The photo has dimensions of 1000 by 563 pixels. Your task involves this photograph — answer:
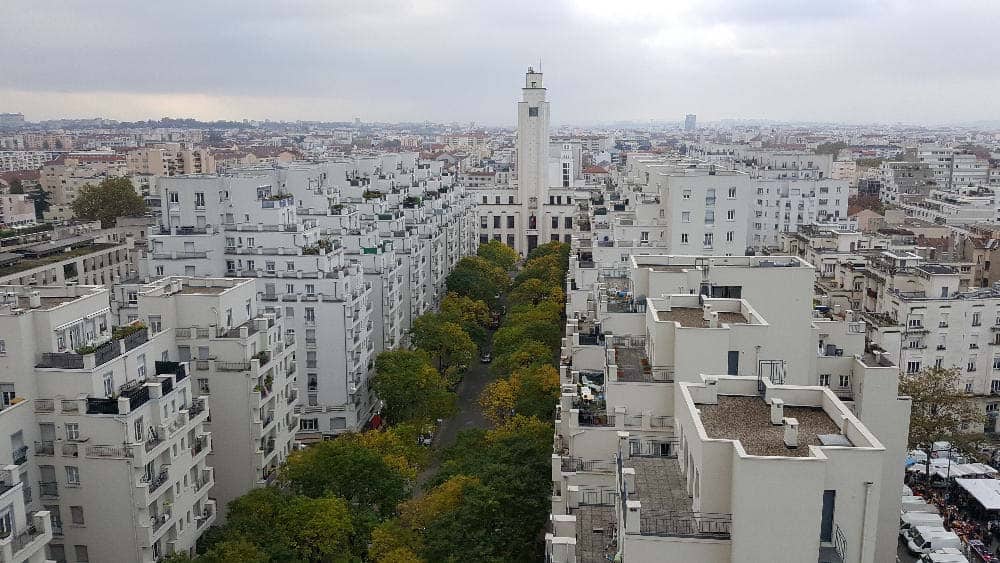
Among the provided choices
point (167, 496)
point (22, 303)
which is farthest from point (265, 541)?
point (22, 303)

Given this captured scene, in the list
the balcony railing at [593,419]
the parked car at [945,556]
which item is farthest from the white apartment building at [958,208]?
the balcony railing at [593,419]

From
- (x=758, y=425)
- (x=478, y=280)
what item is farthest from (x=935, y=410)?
(x=478, y=280)

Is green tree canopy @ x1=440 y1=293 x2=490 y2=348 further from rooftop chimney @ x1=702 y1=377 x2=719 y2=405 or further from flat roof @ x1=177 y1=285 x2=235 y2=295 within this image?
rooftop chimney @ x1=702 y1=377 x2=719 y2=405

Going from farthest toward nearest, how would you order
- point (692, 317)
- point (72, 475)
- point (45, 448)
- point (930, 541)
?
point (930, 541) → point (72, 475) → point (45, 448) → point (692, 317)

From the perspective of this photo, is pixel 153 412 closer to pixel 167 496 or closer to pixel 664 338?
pixel 167 496

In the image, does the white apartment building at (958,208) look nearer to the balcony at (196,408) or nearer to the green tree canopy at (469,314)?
the green tree canopy at (469,314)

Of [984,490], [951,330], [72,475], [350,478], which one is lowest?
[984,490]

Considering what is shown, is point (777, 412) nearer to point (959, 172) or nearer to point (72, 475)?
point (72, 475)
